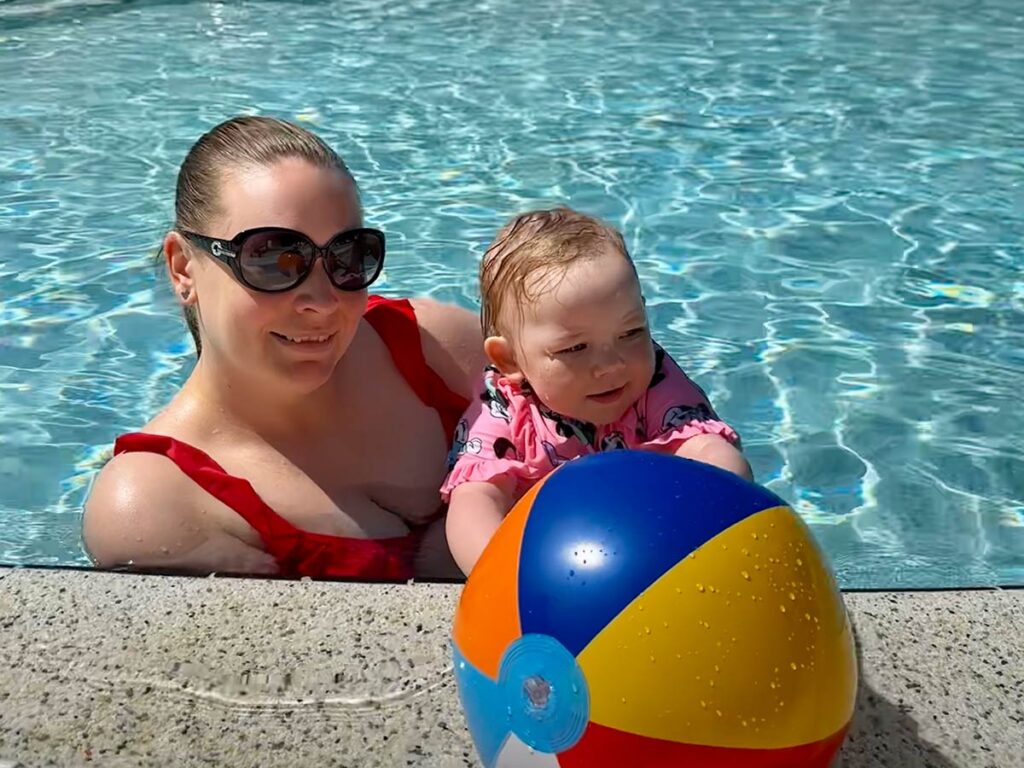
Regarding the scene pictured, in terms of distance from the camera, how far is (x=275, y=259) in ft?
10.7

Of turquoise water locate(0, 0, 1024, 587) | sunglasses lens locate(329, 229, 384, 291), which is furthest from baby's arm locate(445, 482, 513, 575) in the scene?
turquoise water locate(0, 0, 1024, 587)

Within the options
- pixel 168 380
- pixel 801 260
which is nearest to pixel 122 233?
pixel 168 380

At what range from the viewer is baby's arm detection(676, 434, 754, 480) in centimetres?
332

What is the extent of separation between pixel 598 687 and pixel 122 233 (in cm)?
603

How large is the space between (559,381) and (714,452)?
41 centimetres

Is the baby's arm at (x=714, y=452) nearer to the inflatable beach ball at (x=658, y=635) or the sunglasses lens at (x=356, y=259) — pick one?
the sunglasses lens at (x=356, y=259)

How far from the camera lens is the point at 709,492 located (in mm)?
2311

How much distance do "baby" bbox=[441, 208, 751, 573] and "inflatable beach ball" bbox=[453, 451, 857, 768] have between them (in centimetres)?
93

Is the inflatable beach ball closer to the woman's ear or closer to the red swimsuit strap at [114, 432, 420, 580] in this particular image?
the red swimsuit strap at [114, 432, 420, 580]

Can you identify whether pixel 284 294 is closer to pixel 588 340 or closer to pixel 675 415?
pixel 588 340

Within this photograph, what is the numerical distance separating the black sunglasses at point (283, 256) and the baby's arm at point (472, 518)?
577mm

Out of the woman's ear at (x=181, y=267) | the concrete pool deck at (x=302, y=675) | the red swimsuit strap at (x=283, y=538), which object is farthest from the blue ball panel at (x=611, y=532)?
the woman's ear at (x=181, y=267)

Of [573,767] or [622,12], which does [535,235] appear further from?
[622,12]

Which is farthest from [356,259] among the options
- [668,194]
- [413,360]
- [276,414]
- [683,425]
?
[668,194]
